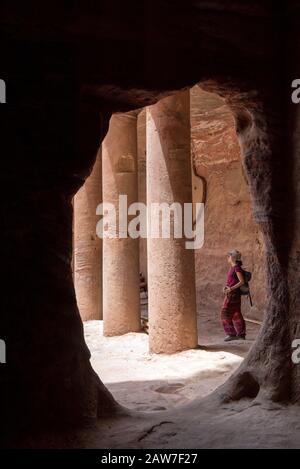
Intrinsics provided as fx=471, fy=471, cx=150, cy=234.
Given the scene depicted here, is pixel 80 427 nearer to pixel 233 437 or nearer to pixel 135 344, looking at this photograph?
pixel 233 437

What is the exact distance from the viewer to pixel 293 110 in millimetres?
3713

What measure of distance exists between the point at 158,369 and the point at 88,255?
5023 mm

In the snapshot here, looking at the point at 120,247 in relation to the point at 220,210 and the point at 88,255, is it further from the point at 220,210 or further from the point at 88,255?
the point at 220,210

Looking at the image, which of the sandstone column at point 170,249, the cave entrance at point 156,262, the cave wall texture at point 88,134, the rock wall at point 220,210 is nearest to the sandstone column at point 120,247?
the cave entrance at point 156,262

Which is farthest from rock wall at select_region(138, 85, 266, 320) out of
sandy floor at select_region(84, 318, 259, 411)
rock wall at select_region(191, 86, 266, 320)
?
sandy floor at select_region(84, 318, 259, 411)

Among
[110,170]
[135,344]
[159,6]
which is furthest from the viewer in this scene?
[110,170]

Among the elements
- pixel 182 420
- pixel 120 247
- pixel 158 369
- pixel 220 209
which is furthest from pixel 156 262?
pixel 220 209

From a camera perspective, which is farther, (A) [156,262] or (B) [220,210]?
(B) [220,210]

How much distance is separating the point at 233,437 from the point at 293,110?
246 cm

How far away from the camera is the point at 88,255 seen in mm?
11070

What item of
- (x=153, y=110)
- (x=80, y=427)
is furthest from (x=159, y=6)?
(x=153, y=110)

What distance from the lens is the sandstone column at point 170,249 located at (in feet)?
23.1

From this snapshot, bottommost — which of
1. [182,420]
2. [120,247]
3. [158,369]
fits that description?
[158,369]
